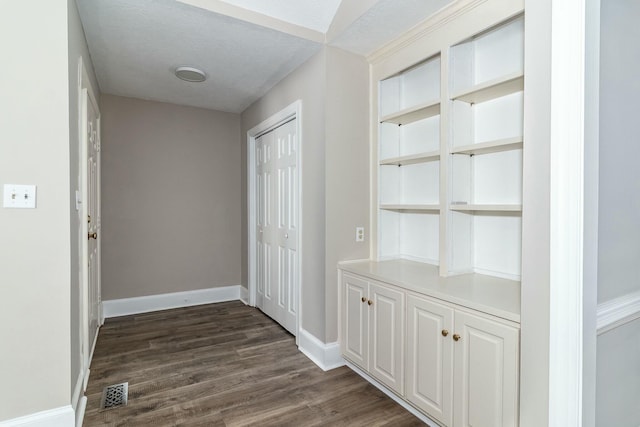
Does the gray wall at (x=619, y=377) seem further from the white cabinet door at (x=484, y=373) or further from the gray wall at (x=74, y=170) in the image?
the gray wall at (x=74, y=170)

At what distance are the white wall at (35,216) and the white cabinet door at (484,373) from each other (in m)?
2.06

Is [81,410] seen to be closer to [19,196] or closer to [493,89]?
[19,196]

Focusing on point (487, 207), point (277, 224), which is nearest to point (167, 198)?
point (277, 224)

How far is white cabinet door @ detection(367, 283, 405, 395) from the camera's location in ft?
6.73

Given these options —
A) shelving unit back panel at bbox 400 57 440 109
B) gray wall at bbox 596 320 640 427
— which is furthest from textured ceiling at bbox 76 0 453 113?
gray wall at bbox 596 320 640 427

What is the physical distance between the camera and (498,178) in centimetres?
209

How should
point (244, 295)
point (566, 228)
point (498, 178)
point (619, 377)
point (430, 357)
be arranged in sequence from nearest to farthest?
point (566, 228) → point (619, 377) → point (430, 357) → point (498, 178) → point (244, 295)

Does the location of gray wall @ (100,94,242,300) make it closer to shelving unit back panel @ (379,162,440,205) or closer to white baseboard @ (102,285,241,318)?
white baseboard @ (102,285,241,318)

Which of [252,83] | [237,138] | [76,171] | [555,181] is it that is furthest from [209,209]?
[555,181]

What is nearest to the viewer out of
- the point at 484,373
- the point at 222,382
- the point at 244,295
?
the point at 484,373

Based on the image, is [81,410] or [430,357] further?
[81,410]

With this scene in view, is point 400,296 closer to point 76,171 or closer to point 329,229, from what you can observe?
point 329,229

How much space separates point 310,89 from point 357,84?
1.29ft

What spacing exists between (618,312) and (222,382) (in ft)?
7.86
